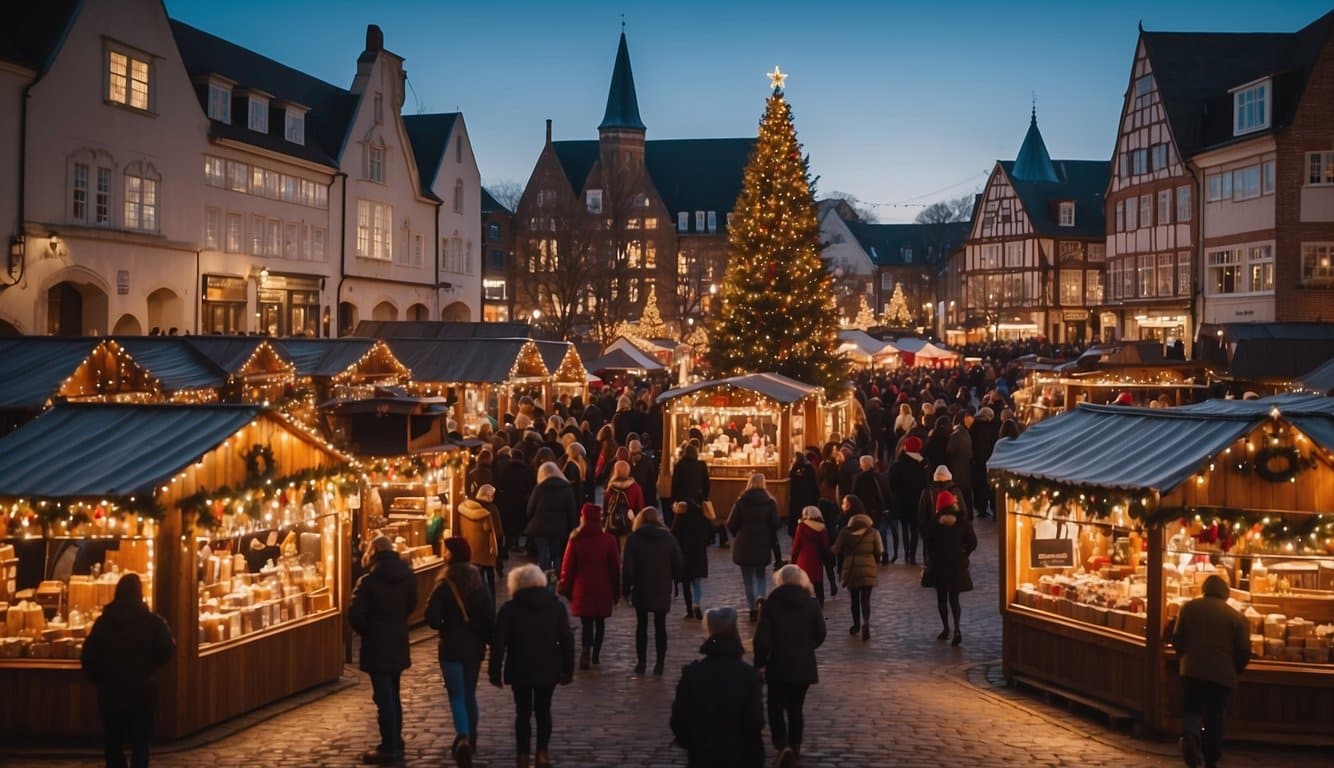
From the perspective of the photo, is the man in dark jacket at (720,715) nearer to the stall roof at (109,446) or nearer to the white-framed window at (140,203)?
the stall roof at (109,446)

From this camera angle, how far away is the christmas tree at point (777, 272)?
36.9 m

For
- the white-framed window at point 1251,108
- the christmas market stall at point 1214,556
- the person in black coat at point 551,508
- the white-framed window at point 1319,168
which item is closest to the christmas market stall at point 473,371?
the person in black coat at point 551,508

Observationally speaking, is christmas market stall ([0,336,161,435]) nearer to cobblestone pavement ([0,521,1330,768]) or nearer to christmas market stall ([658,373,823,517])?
cobblestone pavement ([0,521,1330,768])

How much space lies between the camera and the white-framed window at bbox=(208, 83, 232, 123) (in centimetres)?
4216

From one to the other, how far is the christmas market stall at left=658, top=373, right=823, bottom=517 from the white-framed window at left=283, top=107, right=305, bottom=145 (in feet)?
86.3

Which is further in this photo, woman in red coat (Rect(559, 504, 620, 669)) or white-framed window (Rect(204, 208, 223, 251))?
white-framed window (Rect(204, 208, 223, 251))

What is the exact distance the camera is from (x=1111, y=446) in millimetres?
11977

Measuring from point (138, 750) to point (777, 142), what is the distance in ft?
97.1

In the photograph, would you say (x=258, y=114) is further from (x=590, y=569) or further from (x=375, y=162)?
(x=590, y=569)

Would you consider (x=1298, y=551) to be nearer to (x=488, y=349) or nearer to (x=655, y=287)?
(x=488, y=349)

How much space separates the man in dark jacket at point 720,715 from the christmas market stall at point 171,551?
464 centimetres

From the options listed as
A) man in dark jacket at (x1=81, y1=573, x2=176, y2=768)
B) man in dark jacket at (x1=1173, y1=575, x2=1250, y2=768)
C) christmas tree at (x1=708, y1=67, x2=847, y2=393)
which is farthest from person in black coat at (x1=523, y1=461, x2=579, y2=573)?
christmas tree at (x1=708, y1=67, x2=847, y2=393)

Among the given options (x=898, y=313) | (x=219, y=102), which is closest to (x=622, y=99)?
(x=898, y=313)

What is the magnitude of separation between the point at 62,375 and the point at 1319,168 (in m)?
35.9
